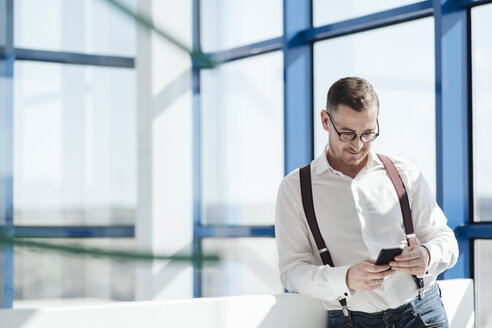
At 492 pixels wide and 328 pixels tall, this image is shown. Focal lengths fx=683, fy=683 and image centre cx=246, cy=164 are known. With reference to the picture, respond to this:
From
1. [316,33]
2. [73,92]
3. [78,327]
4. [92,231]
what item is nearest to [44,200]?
[92,231]

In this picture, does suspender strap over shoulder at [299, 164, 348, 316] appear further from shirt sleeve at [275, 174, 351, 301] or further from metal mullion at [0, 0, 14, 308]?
metal mullion at [0, 0, 14, 308]

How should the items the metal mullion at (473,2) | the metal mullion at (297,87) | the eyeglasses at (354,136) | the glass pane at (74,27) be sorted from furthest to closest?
the metal mullion at (297,87) → the metal mullion at (473,2) → the glass pane at (74,27) → the eyeglasses at (354,136)

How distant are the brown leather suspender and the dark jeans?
0.06 m

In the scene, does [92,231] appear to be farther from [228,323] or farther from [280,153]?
[280,153]

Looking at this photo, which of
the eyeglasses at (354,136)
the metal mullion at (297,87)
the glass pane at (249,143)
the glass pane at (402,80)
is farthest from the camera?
the glass pane at (249,143)

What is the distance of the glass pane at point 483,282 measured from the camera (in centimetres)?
360

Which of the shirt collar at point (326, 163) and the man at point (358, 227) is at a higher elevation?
the shirt collar at point (326, 163)

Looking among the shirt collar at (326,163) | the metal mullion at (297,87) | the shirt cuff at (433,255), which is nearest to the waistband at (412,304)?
the shirt cuff at (433,255)

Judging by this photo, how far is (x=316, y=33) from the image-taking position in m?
4.50

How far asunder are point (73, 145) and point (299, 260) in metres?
1.51

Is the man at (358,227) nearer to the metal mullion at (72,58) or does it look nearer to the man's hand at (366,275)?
the man's hand at (366,275)

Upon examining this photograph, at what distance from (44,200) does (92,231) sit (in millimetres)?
321

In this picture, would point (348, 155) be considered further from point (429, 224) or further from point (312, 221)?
point (429, 224)

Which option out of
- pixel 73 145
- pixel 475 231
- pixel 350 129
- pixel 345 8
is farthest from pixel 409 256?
pixel 345 8
